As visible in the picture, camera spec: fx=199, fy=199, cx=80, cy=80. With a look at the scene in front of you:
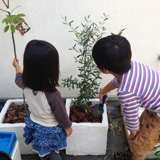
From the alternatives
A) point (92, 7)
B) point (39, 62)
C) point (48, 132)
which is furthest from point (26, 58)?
point (92, 7)

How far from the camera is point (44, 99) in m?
1.41

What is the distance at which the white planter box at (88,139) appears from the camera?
76.0 inches

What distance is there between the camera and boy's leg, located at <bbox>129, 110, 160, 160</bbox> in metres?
1.62

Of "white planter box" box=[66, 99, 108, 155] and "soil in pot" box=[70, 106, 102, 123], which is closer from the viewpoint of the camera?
"white planter box" box=[66, 99, 108, 155]

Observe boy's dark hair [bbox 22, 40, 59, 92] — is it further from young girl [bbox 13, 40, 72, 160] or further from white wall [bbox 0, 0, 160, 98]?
white wall [bbox 0, 0, 160, 98]

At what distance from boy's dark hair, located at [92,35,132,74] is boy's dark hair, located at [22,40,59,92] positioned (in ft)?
0.98

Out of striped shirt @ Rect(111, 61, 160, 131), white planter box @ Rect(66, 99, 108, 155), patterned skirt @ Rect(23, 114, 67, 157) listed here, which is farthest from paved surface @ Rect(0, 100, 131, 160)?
striped shirt @ Rect(111, 61, 160, 131)

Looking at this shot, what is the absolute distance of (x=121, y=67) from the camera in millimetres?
1334

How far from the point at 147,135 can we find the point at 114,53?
0.80 metres

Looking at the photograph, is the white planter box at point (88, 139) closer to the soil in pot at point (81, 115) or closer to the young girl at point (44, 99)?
the soil in pot at point (81, 115)

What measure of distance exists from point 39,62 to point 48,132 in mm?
590

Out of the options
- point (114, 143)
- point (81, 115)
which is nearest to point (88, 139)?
point (81, 115)

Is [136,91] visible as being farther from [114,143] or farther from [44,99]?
[114,143]

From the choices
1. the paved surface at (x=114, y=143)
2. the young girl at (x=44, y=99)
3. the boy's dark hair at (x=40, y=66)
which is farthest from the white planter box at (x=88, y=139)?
the boy's dark hair at (x=40, y=66)
